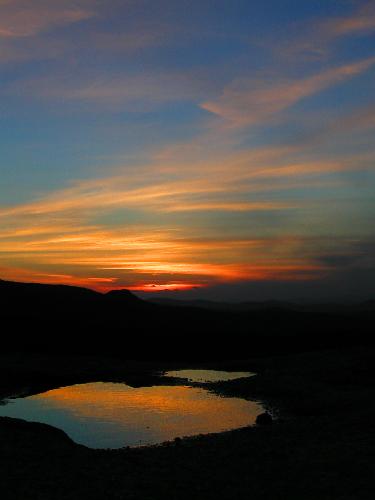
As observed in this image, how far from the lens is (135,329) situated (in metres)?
86.1

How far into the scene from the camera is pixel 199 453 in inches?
849

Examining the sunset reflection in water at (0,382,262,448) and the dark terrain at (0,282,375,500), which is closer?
the dark terrain at (0,282,375,500)

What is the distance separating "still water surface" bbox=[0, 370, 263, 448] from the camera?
26.4 metres

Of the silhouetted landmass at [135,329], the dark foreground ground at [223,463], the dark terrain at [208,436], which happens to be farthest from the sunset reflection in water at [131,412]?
the silhouetted landmass at [135,329]

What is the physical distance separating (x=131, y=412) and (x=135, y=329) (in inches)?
2172

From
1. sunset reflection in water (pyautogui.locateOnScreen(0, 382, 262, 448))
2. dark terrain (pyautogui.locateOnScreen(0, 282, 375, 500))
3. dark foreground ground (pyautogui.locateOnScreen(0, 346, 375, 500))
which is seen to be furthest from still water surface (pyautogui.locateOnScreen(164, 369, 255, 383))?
dark foreground ground (pyautogui.locateOnScreen(0, 346, 375, 500))

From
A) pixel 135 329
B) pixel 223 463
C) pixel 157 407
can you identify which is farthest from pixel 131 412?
pixel 135 329

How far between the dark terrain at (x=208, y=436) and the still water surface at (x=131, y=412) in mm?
2024

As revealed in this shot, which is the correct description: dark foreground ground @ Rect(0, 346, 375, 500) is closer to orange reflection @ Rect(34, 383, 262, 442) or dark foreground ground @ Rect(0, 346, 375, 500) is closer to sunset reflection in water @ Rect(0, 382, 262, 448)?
sunset reflection in water @ Rect(0, 382, 262, 448)

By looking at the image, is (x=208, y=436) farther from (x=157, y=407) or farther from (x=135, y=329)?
(x=135, y=329)

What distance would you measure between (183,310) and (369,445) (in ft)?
316

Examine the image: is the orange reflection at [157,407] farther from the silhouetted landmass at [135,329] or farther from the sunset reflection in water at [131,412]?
the silhouetted landmass at [135,329]

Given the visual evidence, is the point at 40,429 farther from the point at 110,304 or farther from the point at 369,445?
the point at 110,304

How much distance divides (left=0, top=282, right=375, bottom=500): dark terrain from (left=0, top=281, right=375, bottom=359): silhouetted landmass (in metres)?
0.39
